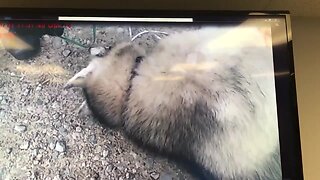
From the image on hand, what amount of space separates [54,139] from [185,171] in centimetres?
39

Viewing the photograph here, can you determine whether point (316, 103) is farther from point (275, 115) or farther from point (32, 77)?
point (32, 77)

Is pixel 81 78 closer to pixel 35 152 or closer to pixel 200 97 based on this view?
pixel 35 152

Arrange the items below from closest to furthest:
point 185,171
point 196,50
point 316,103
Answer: point 185,171 < point 196,50 < point 316,103

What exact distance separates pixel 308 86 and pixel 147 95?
0.71m

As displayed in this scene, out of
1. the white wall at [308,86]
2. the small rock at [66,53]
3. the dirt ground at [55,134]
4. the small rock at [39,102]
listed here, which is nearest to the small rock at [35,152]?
the dirt ground at [55,134]

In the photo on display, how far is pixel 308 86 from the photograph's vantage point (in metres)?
1.83

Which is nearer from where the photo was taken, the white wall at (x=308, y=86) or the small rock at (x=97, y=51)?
the small rock at (x=97, y=51)

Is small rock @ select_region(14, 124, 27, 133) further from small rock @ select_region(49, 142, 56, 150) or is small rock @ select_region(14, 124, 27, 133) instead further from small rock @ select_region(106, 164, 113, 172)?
small rock @ select_region(106, 164, 113, 172)

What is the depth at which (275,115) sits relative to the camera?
1.46 meters

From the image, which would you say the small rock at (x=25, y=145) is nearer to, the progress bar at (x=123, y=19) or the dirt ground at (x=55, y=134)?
the dirt ground at (x=55, y=134)

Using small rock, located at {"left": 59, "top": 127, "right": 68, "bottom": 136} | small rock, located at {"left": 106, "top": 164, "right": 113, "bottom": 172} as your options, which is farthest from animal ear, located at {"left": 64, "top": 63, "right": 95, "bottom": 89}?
small rock, located at {"left": 106, "top": 164, "right": 113, "bottom": 172}

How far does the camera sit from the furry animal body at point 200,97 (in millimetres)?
1420

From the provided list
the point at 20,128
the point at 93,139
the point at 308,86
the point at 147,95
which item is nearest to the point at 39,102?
the point at 20,128

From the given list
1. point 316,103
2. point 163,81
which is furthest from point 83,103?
point 316,103
